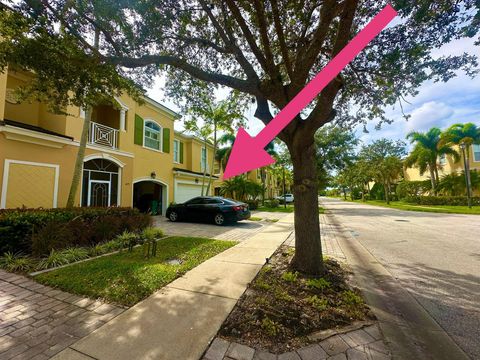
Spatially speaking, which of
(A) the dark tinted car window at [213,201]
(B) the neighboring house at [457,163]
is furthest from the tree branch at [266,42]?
(B) the neighboring house at [457,163]

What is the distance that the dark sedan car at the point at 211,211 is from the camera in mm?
11172

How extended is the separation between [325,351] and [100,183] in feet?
39.4

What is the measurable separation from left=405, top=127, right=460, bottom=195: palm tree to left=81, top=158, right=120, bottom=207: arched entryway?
113ft

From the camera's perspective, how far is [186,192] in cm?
1798

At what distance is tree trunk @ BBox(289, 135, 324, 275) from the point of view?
4.23 m

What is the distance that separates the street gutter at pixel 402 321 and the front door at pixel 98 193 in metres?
11.3

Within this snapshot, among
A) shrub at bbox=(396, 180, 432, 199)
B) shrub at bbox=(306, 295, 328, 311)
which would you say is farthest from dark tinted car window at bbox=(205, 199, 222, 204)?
shrub at bbox=(396, 180, 432, 199)

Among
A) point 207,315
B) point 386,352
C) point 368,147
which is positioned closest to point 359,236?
point 386,352

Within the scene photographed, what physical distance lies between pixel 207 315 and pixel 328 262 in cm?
319

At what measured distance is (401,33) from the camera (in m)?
4.98

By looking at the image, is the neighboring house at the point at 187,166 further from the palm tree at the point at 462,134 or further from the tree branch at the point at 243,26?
the palm tree at the point at 462,134

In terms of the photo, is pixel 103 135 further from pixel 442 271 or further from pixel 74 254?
pixel 442 271

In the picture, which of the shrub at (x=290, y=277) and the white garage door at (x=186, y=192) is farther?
the white garage door at (x=186, y=192)

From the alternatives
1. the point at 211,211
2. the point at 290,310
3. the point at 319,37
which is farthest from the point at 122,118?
the point at 290,310
